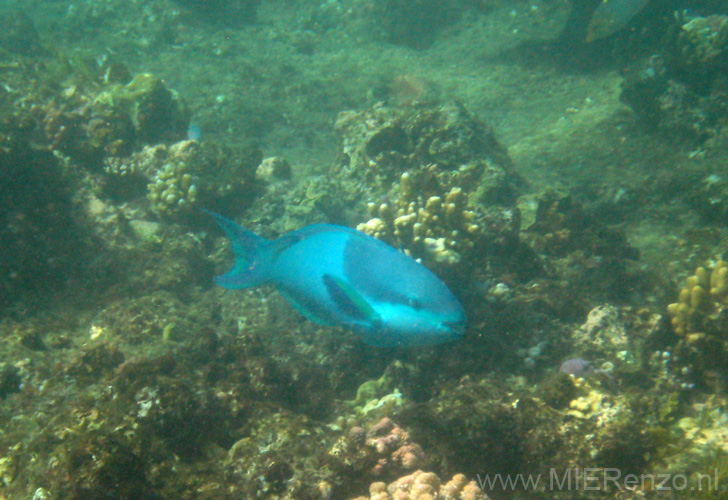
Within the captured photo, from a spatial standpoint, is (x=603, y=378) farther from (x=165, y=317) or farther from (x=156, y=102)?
(x=156, y=102)

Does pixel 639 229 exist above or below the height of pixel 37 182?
below

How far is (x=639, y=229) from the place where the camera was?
18.8ft

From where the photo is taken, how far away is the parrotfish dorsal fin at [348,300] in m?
2.14

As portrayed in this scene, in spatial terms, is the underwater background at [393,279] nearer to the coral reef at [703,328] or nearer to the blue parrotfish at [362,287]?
the coral reef at [703,328]

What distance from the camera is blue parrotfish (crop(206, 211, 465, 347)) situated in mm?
2168

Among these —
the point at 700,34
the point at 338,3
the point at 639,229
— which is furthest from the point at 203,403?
the point at 338,3

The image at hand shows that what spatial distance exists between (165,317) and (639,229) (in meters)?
6.73

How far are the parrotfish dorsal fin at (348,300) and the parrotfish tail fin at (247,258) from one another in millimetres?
680

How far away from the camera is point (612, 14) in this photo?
313 inches

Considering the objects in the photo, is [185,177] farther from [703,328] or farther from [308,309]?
[703,328]

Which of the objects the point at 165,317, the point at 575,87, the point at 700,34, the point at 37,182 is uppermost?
the point at 700,34

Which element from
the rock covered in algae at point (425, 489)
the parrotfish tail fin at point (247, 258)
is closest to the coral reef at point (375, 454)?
the rock covered in algae at point (425, 489)

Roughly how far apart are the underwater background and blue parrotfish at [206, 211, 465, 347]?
96cm

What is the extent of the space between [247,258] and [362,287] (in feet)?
3.41
